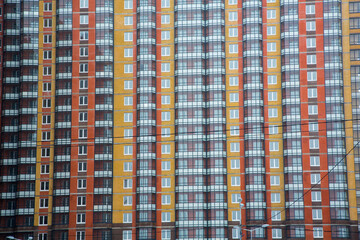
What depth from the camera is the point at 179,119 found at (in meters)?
87.1

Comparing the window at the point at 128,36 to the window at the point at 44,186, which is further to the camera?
the window at the point at 128,36

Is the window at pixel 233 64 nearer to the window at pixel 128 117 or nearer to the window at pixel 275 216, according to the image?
the window at pixel 128 117

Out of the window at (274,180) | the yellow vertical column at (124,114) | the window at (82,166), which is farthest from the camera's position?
the window at (82,166)

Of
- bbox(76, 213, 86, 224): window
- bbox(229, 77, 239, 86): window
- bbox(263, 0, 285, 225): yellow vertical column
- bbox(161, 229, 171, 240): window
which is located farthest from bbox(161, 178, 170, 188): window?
bbox(229, 77, 239, 86): window

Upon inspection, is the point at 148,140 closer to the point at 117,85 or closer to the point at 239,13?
the point at 117,85

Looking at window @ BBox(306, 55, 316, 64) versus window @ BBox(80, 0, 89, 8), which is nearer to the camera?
window @ BBox(306, 55, 316, 64)

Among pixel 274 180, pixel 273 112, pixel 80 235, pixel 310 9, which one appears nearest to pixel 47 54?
pixel 80 235

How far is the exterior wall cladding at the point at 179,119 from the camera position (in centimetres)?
8388

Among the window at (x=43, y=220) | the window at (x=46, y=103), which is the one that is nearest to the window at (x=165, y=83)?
the window at (x=46, y=103)

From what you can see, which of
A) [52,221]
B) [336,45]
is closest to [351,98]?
[336,45]

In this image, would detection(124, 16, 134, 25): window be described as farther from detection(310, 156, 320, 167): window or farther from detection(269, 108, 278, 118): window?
detection(310, 156, 320, 167): window

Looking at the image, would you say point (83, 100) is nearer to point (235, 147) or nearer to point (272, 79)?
point (235, 147)

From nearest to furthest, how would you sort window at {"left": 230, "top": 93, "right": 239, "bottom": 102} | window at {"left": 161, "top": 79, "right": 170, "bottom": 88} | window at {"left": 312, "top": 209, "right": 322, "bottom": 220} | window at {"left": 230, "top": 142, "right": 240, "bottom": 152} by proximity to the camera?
window at {"left": 312, "top": 209, "right": 322, "bottom": 220} → window at {"left": 230, "top": 142, "right": 240, "bottom": 152} → window at {"left": 230, "top": 93, "right": 239, "bottom": 102} → window at {"left": 161, "top": 79, "right": 170, "bottom": 88}

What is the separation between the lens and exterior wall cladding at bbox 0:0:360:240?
83.9 metres
